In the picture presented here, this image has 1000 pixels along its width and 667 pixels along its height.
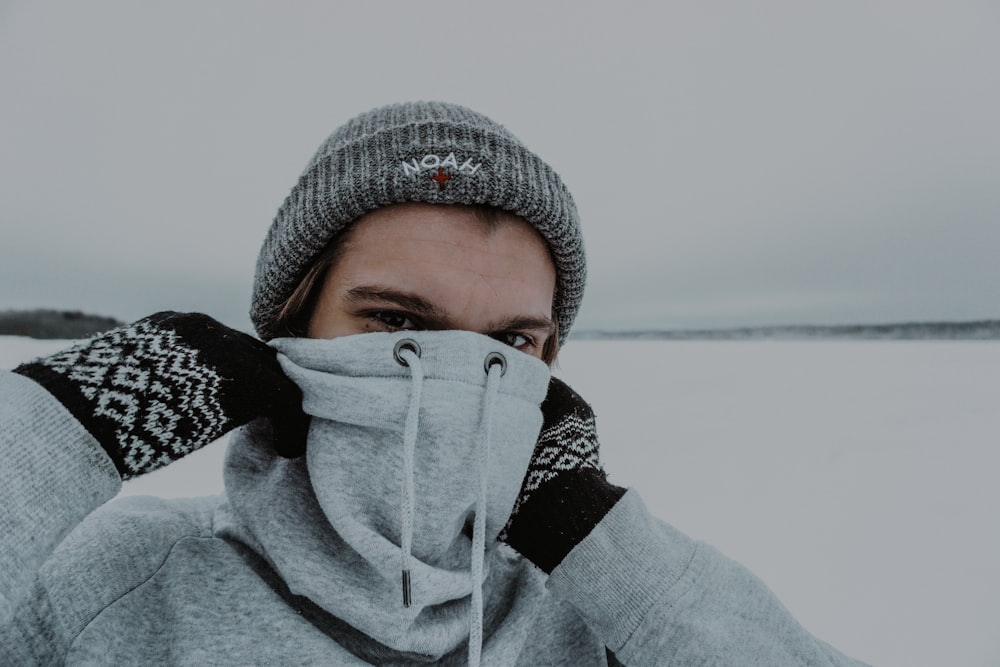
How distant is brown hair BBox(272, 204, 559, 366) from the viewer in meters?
1.08

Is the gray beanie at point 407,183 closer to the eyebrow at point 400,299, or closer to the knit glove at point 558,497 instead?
the eyebrow at point 400,299

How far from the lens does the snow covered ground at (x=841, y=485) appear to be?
2.36 metres

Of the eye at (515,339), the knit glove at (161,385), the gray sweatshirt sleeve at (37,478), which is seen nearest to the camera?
the gray sweatshirt sleeve at (37,478)

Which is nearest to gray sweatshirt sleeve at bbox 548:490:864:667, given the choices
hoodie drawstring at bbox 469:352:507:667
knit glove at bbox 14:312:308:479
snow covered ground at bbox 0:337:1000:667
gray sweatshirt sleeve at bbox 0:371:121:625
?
hoodie drawstring at bbox 469:352:507:667

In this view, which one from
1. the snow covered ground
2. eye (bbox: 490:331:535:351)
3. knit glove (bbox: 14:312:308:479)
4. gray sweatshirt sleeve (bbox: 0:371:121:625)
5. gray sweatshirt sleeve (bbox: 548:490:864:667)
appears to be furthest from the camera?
the snow covered ground

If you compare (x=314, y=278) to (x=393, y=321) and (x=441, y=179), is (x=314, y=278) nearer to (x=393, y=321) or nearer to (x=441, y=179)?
(x=393, y=321)

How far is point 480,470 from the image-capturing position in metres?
0.89

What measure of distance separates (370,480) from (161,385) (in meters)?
0.35

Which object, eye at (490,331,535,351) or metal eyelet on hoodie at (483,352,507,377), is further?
eye at (490,331,535,351)

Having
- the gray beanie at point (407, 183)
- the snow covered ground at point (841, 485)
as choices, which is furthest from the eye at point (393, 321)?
the snow covered ground at point (841, 485)

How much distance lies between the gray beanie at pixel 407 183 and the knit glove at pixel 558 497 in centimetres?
42

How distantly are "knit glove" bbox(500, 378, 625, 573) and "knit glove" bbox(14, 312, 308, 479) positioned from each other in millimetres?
479

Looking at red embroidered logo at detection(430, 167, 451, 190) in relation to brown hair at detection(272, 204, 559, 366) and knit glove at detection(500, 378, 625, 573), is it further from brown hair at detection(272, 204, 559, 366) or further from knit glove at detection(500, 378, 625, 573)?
knit glove at detection(500, 378, 625, 573)

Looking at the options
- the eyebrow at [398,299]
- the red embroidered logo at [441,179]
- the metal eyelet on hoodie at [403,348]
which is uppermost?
the red embroidered logo at [441,179]
